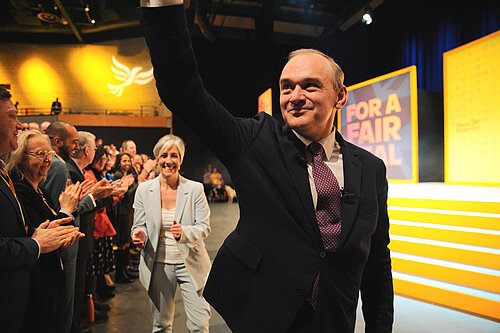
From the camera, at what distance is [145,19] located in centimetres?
71

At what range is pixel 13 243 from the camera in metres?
1.38

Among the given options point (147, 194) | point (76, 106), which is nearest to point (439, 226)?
point (147, 194)

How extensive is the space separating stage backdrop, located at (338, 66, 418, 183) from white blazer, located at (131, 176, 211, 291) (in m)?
5.15

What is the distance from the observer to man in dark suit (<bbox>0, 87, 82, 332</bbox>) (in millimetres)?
1358

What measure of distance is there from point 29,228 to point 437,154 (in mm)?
7692

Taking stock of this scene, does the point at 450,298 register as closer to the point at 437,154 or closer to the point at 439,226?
the point at 439,226

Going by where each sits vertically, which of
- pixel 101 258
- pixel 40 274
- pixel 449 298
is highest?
pixel 40 274

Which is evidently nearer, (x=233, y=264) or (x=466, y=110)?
(x=233, y=264)

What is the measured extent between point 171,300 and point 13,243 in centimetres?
112

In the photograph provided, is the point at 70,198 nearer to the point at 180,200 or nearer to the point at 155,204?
the point at 155,204

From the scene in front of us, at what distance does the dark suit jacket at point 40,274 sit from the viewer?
167 centimetres

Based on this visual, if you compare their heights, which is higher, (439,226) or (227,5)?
(227,5)

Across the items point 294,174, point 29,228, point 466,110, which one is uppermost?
point 466,110

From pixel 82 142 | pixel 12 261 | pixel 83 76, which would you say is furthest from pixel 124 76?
pixel 12 261
